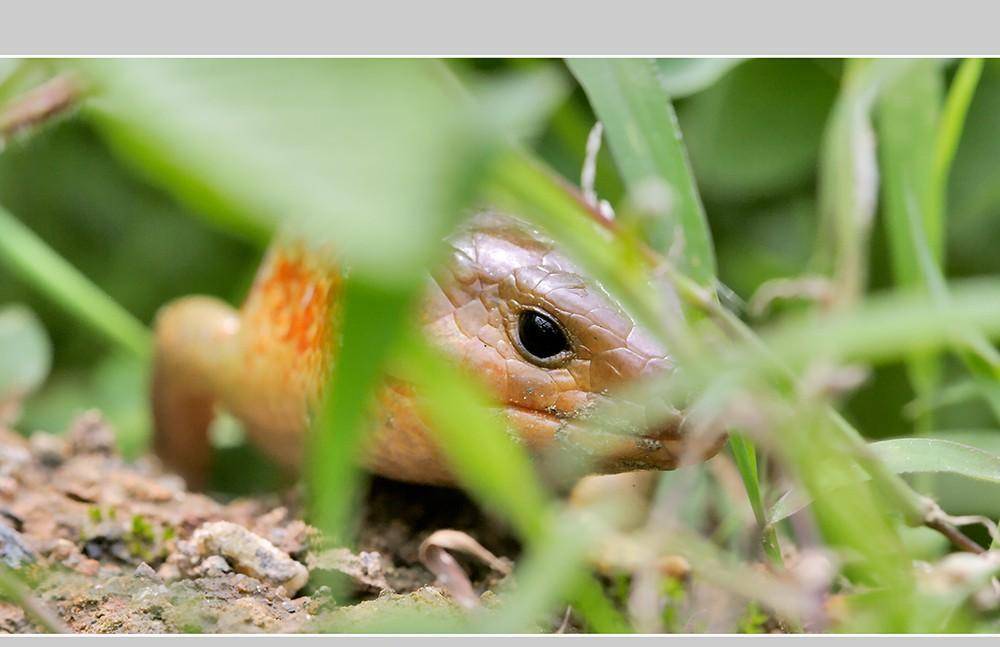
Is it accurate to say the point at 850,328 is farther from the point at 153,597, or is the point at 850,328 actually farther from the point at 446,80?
the point at 153,597

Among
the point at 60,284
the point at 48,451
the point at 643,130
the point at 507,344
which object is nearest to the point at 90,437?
the point at 48,451

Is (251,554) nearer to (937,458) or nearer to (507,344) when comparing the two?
(507,344)

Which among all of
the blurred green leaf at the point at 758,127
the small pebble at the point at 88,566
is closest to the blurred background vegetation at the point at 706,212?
the blurred green leaf at the point at 758,127

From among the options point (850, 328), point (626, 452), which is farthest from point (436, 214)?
point (626, 452)

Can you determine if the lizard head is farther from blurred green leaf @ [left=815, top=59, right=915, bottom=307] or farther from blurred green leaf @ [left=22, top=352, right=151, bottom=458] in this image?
blurred green leaf @ [left=22, top=352, right=151, bottom=458]

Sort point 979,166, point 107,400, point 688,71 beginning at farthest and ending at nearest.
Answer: point 107,400 < point 979,166 < point 688,71

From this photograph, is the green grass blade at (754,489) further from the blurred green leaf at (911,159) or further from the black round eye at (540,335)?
the blurred green leaf at (911,159)

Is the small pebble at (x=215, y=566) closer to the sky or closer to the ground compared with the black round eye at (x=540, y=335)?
closer to the ground
